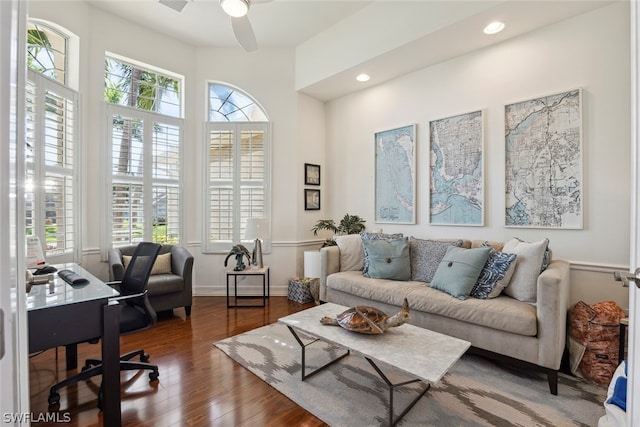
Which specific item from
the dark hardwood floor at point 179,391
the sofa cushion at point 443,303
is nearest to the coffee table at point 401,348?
the dark hardwood floor at point 179,391

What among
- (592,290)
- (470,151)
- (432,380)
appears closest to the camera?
(432,380)

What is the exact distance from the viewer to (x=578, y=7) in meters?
2.54

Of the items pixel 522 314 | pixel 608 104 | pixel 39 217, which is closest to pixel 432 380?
pixel 522 314

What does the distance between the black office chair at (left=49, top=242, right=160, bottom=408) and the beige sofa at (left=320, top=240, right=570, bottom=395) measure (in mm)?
1951

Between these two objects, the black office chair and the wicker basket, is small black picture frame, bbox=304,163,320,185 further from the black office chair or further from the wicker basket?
the black office chair

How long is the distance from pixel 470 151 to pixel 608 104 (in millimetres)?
1119

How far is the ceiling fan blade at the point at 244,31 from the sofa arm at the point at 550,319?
3036 mm

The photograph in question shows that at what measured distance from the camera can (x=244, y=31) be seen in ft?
8.38

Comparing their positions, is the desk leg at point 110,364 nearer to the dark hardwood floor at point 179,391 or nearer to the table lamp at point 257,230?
the dark hardwood floor at point 179,391

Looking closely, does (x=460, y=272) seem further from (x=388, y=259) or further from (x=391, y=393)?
(x=391, y=393)

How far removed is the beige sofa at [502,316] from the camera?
2.04m

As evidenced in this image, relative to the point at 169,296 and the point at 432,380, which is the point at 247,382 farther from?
the point at 169,296

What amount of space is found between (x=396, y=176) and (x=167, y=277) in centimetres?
310

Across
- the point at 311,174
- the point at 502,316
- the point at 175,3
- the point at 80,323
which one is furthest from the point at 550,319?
the point at 175,3
